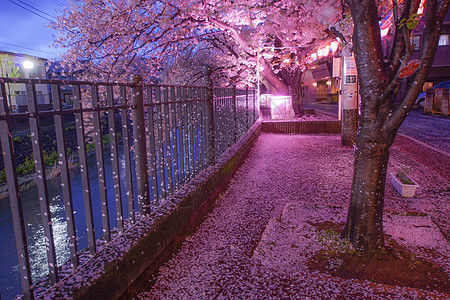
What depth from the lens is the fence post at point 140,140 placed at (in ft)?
9.46

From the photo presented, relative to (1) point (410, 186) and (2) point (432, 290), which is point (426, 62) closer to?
(2) point (432, 290)

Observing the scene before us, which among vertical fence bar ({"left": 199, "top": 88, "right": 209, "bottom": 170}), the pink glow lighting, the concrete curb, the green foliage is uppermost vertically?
the pink glow lighting

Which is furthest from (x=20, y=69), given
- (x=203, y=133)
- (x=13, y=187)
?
(x=13, y=187)

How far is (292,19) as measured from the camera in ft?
46.1

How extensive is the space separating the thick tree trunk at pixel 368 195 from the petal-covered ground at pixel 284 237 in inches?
17.4

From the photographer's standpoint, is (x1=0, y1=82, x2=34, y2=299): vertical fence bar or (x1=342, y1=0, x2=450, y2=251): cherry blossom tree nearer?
(x1=0, y1=82, x2=34, y2=299): vertical fence bar

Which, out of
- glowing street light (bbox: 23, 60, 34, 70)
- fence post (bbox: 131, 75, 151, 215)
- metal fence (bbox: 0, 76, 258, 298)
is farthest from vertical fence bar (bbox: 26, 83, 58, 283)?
glowing street light (bbox: 23, 60, 34, 70)

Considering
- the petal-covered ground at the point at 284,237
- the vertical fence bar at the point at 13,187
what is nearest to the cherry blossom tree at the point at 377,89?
the petal-covered ground at the point at 284,237

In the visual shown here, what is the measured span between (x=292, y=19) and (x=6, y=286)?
13811 mm

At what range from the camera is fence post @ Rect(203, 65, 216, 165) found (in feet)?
16.5

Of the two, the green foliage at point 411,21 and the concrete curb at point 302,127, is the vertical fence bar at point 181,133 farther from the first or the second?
the concrete curb at point 302,127

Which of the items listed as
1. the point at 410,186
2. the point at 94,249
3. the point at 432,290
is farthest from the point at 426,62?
the point at 94,249

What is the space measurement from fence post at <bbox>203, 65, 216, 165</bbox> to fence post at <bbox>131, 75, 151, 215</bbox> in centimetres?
215

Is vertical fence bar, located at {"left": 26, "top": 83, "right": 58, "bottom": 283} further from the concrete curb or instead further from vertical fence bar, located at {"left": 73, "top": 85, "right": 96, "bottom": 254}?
the concrete curb
